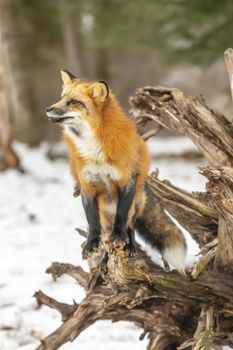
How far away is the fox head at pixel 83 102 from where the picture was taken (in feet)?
12.6

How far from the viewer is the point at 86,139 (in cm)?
390

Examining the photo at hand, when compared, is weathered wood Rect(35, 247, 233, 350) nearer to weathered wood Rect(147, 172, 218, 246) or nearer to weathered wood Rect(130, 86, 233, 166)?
weathered wood Rect(147, 172, 218, 246)

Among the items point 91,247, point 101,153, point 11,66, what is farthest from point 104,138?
point 11,66

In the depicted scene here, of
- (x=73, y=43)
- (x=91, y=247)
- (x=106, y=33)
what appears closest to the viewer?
(x=91, y=247)

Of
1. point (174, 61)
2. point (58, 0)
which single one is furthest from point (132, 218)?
point (58, 0)

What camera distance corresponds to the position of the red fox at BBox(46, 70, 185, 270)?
153 inches

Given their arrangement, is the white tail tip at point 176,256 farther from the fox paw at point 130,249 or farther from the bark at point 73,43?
the bark at point 73,43

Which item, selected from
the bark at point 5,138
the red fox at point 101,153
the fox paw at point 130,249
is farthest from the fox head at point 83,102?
the bark at point 5,138

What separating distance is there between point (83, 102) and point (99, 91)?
138 millimetres

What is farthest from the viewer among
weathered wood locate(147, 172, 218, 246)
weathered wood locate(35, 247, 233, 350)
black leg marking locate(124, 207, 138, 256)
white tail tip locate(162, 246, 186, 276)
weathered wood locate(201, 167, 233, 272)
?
weathered wood locate(147, 172, 218, 246)

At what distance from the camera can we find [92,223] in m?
4.14

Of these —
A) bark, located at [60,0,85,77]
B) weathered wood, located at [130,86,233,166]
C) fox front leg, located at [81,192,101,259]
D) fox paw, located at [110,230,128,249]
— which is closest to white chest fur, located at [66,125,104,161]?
fox front leg, located at [81,192,101,259]

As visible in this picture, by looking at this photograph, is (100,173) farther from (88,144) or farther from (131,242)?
(131,242)

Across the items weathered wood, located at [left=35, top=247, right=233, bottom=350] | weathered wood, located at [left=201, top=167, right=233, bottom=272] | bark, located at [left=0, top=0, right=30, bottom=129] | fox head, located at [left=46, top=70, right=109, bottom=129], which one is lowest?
weathered wood, located at [left=35, top=247, right=233, bottom=350]
